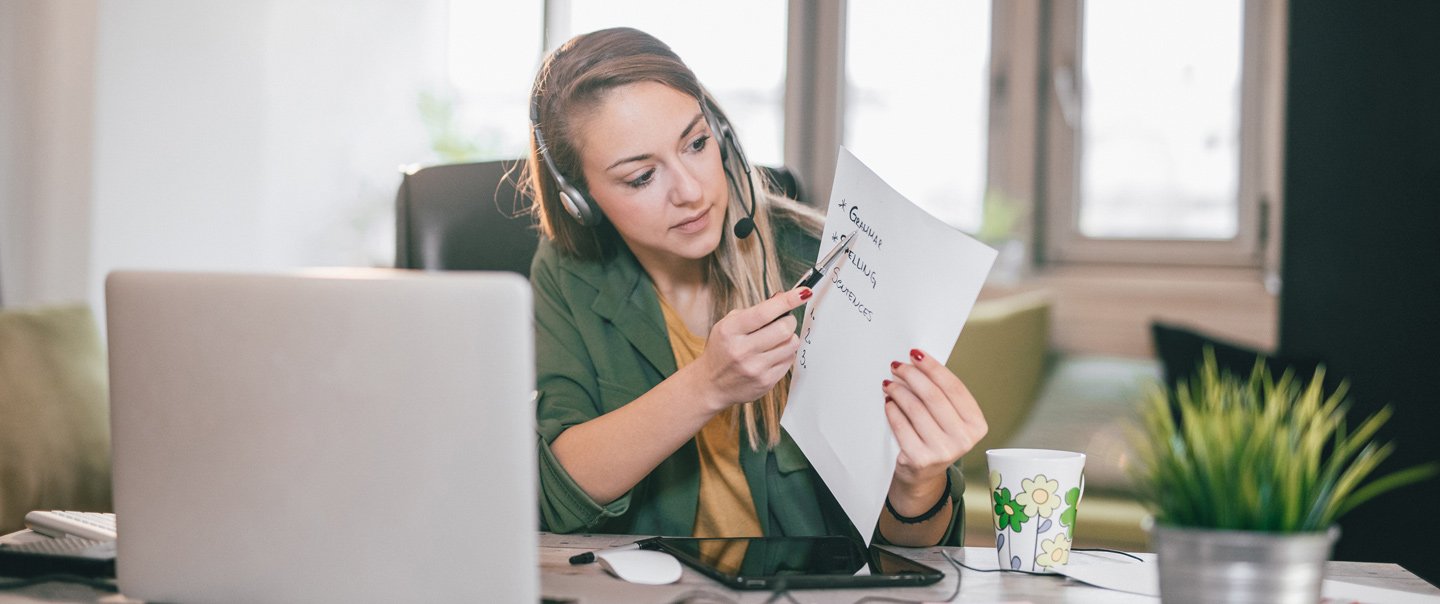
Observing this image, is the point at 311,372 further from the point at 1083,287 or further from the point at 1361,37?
the point at 1083,287

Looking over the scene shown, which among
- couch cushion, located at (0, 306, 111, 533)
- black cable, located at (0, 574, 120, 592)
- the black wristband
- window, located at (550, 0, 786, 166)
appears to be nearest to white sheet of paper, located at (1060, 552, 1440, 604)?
the black wristband

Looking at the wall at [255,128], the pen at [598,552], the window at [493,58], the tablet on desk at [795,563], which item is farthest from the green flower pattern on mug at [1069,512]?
the window at [493,58]

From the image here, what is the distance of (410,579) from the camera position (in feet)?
2.12

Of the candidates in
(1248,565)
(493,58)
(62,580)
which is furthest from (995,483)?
(493,58)

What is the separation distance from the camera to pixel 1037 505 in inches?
34.2

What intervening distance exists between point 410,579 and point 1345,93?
1.90 m

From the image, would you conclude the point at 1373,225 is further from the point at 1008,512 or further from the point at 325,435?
the point at 325,435

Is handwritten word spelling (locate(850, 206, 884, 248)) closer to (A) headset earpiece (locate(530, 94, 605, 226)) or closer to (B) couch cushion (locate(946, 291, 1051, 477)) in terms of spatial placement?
(A) headset earpiece (locate(530, 94, 605, 226))

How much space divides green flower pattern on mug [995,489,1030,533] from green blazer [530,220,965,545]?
0.18 meters

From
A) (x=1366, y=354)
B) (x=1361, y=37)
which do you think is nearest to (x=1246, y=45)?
(x=1361, y=37)

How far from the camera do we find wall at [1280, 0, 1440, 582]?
73.4 inches

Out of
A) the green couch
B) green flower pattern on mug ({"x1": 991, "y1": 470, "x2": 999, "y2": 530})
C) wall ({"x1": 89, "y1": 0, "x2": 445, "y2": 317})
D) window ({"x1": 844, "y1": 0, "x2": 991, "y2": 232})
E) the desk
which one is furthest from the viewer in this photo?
window ({"x1": 844, "y1": 0, "x2": 991, "y2": 232})

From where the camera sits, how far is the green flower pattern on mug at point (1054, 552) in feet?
2.86

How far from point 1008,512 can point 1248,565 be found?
0.83 feet
